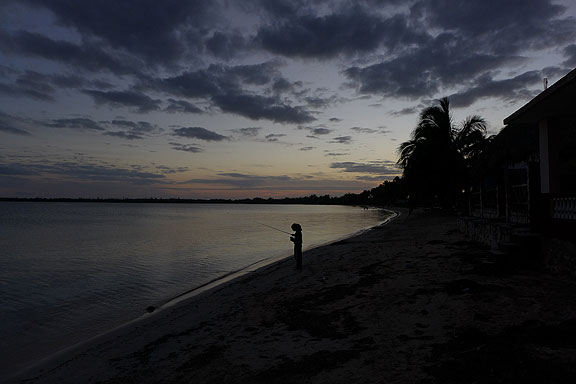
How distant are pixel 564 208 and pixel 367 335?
5468mm

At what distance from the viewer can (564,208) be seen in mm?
7938

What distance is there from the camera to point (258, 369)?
480 cm

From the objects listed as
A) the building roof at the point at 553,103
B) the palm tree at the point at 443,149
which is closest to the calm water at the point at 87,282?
the building roof at the point at 553,103

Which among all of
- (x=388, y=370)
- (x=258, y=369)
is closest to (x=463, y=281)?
(x=388, y=370)

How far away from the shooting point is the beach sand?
13.8 feet

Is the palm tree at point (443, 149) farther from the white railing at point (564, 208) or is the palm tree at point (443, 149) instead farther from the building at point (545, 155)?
the white railing at point (564, 208)

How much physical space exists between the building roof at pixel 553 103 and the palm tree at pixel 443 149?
20849mm

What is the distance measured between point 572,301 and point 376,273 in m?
4.48

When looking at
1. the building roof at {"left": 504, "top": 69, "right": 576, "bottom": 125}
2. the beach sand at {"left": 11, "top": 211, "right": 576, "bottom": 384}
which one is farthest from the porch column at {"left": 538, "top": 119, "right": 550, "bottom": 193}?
the beach sand at {"left": 11, "top": 211, "right": 576, "bottom": 384}

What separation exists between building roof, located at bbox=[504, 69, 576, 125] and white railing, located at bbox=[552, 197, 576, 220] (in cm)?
204

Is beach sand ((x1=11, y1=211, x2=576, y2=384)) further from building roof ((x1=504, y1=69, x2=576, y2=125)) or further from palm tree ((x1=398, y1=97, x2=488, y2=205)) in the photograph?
palm tree ((x1=398, y1=97, x2=488, y2=205))

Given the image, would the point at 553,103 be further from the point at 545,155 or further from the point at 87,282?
the point at 87,282

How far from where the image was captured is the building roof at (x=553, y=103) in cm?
711

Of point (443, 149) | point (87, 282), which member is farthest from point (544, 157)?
point (443, 149)
